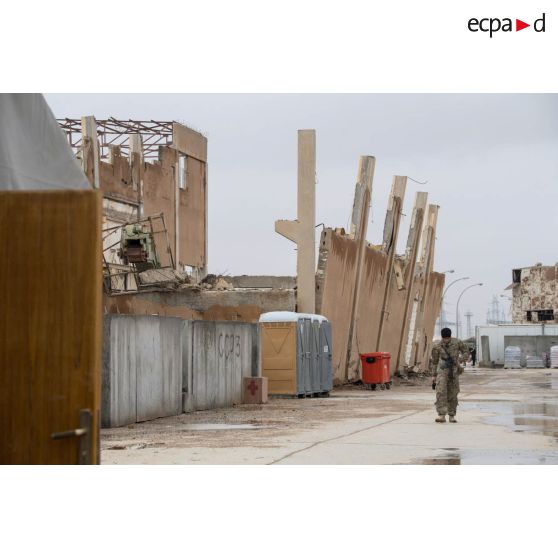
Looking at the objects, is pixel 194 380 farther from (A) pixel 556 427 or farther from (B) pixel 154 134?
(B) pixel 154 134

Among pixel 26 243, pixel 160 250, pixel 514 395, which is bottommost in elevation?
pixel 514 395

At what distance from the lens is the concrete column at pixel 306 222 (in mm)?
32406

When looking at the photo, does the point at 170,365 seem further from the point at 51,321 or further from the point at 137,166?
the point at 137,166

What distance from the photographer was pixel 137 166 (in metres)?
49.4

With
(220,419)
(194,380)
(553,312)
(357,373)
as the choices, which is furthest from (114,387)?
(553,312)

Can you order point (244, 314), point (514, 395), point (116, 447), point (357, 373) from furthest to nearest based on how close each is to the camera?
point (357, 373)
point (244, 314)
point (514, 395)
point (116, 447)

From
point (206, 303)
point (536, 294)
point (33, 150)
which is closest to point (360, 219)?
point (206, 303)

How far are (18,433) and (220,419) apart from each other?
14.1 meters

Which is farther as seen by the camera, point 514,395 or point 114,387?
point 514,395

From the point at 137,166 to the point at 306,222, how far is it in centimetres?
1874

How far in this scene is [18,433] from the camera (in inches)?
222

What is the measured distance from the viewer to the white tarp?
7.09m

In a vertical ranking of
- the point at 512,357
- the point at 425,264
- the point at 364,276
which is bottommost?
the point at 512,357

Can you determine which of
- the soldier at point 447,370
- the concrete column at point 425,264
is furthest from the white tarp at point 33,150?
the concrete column at point 425,264
